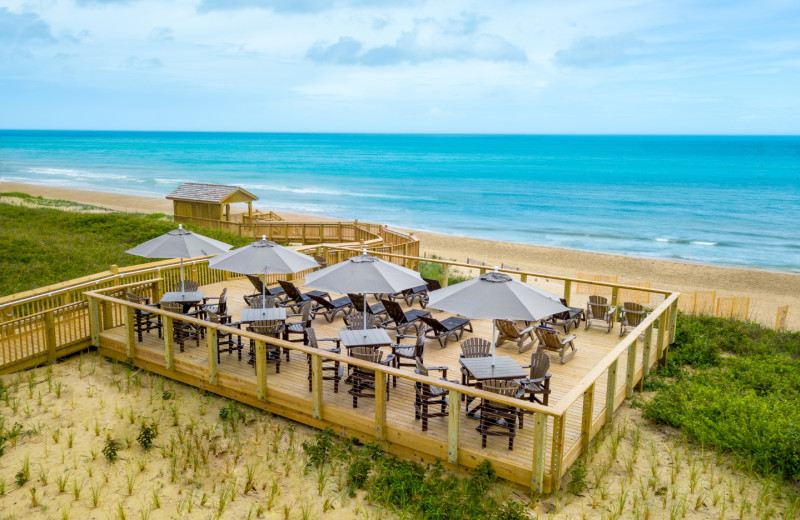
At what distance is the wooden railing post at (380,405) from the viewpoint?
24.7 feet

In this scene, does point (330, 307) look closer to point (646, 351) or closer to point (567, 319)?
point (567, 319)

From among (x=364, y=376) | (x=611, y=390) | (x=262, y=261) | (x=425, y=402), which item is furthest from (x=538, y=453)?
(x=262, y=261)

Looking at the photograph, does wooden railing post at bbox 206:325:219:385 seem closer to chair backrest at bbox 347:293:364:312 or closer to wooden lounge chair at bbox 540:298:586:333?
chair backrest at bbox 347:293:364:312

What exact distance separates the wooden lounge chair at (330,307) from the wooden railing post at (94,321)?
3887 millimetres

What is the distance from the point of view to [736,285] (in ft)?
90.7

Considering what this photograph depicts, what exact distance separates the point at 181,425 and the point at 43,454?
168 cm

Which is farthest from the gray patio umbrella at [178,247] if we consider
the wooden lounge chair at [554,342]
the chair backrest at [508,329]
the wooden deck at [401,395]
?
the wooden lounge chair at [554,342]

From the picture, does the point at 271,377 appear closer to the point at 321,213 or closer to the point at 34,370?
the point at 34,370

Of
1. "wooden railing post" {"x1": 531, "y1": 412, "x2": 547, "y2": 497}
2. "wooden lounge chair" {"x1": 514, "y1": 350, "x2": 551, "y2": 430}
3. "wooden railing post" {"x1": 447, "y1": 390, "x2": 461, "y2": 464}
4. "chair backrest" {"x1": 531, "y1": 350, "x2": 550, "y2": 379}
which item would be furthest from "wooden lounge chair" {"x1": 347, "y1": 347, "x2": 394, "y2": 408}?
"wooden railing post" {"x1": 531, "y1": 412, "x2": 547, "y2": 497}

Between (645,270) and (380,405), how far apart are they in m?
26.7

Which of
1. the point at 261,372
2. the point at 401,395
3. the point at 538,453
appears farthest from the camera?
the point at 261,372

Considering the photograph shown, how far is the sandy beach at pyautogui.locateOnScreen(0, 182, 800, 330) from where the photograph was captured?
84.4 ft

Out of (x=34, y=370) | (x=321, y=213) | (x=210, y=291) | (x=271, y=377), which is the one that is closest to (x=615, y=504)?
(x=271, y=377)

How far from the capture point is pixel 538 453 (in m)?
6.47
